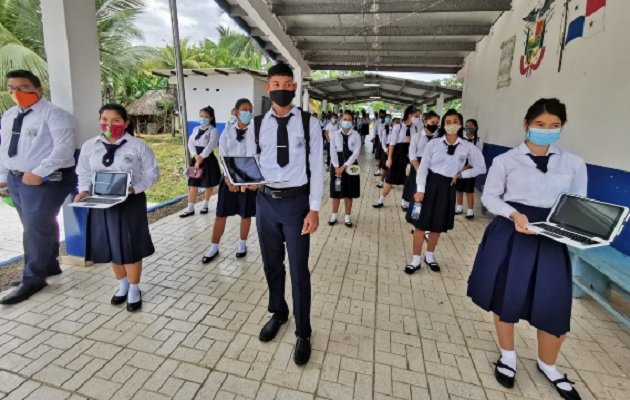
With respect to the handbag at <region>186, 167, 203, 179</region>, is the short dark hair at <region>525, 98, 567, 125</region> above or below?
above

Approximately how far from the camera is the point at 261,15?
6254 millimetres

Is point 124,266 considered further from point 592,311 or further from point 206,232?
point 592,311

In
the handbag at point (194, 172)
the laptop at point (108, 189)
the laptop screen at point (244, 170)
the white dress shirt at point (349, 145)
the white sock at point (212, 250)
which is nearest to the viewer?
the laptop screen at point (244, 170)

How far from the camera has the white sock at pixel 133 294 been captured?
2852mm

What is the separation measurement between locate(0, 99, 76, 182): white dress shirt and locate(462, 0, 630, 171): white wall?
4.78 m

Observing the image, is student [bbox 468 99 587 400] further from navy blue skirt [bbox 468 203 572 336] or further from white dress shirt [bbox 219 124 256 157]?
white dress shirt [bbox 219 124 256 157]

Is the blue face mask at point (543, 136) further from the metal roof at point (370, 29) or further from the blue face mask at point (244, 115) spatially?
the metal roof at point (370, 29)

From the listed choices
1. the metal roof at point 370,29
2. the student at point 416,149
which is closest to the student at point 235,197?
the student at point 416,149

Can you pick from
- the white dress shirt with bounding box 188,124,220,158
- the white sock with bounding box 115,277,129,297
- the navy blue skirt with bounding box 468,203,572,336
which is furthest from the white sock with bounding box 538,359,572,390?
the white dress shirt with bounding box 188,124,220,158

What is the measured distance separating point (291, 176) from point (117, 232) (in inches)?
58.3

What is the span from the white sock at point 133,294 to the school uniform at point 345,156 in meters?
2.98

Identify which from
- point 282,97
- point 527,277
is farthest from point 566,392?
point 282,97

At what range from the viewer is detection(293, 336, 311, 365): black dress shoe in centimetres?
226

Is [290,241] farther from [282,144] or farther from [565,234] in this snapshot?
[565,234]
